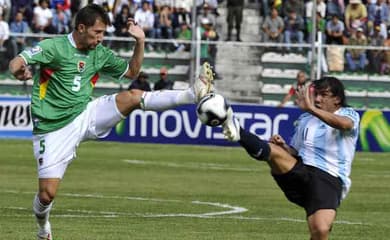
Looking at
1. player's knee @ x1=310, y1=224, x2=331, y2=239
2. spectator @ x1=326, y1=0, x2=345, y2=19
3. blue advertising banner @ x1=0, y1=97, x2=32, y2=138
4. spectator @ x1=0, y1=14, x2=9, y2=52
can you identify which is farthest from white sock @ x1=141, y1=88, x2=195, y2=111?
spectator @ x1=326, y1=0, x2=345, y2=19

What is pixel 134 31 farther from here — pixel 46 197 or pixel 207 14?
pixel 207 14

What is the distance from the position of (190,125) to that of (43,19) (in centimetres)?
596

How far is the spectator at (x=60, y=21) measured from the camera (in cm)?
3541

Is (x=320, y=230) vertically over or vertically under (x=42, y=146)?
under

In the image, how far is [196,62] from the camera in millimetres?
32531

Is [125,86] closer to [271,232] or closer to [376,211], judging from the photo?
[376,211]

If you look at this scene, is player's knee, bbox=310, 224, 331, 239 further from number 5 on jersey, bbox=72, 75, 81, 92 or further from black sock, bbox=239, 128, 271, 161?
number 5 on jersey, bbox=72, 75, 81, 92

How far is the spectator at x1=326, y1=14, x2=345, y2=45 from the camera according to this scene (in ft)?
113

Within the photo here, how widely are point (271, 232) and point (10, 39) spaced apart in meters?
18.1

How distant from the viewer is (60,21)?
116 feet

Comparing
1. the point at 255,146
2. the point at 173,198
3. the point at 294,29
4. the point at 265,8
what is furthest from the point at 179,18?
the point at 255,146

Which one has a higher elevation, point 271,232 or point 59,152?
point 59,152

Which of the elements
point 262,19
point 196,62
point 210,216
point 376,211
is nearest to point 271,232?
point 210,216

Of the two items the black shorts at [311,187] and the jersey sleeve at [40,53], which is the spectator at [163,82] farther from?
the black shorts at [311,187]
